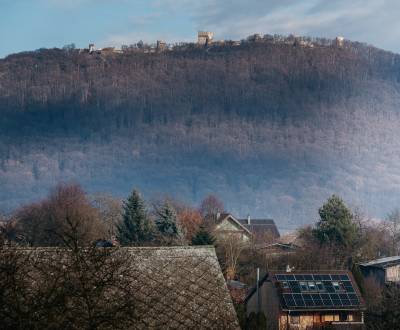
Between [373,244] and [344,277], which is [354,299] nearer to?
[344,277]

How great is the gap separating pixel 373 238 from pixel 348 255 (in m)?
10.5

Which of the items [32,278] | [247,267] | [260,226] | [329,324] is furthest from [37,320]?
[260,226]

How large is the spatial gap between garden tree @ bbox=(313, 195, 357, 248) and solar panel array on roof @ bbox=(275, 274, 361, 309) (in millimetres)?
22020

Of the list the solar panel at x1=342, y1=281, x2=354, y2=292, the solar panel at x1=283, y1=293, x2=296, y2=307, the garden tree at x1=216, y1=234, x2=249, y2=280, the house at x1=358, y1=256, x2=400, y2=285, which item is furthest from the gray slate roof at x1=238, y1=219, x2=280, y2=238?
the solar panel at x1=283, y1=293, x2=296, y2=307

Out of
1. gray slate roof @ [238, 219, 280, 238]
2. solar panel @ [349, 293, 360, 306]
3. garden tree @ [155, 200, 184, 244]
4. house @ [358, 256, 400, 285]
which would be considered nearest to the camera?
solar panel @ [349, 293, 360, 306]

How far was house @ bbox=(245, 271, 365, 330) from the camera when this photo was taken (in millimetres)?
39125

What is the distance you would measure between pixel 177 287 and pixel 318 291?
22405 millimetres

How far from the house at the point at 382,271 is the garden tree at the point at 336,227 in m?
6.76

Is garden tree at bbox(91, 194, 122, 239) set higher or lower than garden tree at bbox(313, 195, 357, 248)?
lower

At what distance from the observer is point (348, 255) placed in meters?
61.0

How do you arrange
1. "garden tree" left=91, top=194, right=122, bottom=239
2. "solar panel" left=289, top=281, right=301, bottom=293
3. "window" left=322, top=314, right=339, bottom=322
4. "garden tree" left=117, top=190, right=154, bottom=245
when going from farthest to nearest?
"garden tree" left=91, top=194, right=122, bottom=239 → "garden tree" left=117, top=190, right=154, bottom=245 → "solar panel" left=289, top=281, right=301, bottom=293 → "window" left=322, top=314, right=339, bottom=322

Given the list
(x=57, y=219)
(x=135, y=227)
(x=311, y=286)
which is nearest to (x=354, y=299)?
(x=311, y=286)

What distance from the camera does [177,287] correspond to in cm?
1897

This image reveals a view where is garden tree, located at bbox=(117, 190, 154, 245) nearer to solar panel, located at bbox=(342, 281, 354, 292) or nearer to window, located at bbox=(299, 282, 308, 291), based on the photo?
window, located at bbox=(299, 282, 308, 291)
